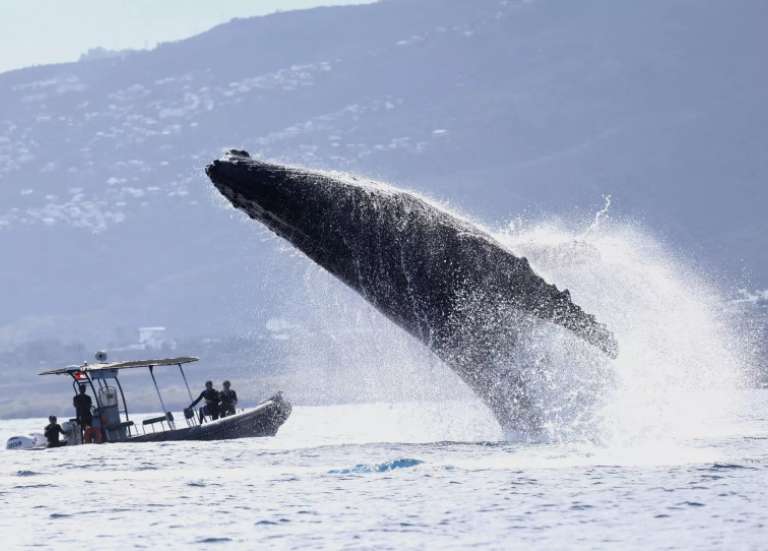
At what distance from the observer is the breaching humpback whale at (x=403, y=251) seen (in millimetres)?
18672

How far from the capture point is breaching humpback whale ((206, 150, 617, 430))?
18.7m

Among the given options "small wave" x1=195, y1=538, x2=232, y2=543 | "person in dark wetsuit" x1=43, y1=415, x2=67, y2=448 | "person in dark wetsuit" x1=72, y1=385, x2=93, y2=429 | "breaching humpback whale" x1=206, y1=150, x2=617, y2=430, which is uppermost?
"breaching humpback whale" x1=206, y1=150, x2=617, y2=430

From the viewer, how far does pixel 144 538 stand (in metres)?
16.5

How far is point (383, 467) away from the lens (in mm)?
22047

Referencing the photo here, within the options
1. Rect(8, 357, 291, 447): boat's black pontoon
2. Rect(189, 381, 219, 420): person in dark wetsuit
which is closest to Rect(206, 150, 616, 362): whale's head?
Result: Rect(8, 357, 291, 447): boat's black pontoon

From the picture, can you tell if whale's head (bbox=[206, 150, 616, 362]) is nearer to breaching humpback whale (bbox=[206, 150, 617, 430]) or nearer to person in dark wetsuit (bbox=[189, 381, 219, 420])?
breaching humpback whale (bbox=[206, 150, 617, 430])

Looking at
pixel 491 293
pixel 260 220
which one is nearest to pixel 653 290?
pixel 491 293

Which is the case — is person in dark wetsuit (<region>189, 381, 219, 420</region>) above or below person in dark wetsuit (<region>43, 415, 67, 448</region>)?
above

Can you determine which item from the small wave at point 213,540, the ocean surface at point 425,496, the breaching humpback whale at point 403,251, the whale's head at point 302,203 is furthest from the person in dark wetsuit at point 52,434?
the small wave at point 213,540

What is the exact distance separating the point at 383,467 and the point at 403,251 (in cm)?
430

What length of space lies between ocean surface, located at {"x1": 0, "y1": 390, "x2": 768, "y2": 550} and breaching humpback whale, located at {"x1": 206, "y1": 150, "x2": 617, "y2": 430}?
218 cm

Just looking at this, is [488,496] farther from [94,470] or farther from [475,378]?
[94,470]

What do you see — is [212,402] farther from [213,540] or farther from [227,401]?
[213,540]

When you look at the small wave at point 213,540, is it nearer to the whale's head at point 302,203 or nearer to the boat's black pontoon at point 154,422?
the whale's head at point 302,203
